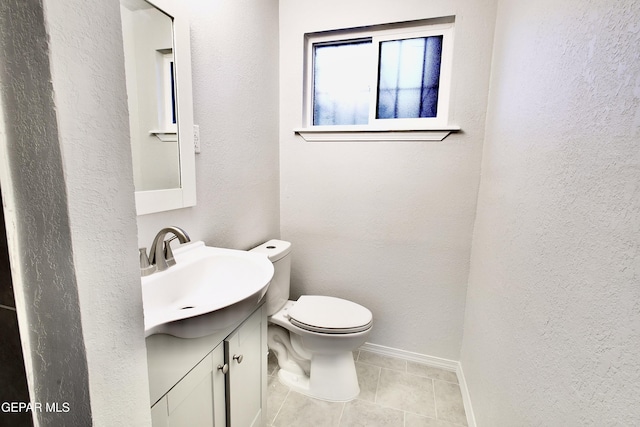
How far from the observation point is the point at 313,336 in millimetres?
1468

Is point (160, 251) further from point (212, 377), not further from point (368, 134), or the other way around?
point (368, 134)

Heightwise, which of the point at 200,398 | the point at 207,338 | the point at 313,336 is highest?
the point at 207,338

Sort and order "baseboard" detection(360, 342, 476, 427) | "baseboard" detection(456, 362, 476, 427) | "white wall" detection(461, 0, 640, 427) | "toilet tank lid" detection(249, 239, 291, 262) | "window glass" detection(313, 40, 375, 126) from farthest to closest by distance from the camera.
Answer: "window glass" detection(313, 40, 375, 126)
"baseboard" detection(360, 342, 476, 427)
"toilet tank lid" detection(249, 239, 291, 262)
"baseboard" detection(456, 362, 476, 427)
"white wall" detection(461, 0, 640, 427)

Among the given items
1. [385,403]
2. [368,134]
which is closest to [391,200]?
[368,134]

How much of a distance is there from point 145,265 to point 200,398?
0.45 metres

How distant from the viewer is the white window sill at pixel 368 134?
163 cm

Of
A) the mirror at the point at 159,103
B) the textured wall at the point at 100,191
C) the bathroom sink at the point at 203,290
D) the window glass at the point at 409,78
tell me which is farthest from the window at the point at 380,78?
the textured wall at the point at 100,191

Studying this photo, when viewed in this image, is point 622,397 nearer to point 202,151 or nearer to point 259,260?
point 259,260

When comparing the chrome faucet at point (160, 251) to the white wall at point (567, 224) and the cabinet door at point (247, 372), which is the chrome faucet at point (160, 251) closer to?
the cabinet door at point (247, 372)

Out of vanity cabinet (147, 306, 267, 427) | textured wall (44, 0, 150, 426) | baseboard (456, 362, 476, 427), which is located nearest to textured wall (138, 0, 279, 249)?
vanity cabinet (147, 306, 267, 427)

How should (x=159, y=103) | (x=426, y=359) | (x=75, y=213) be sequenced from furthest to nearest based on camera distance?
1. (x=426, y=359)
2. (x=159, y=103)
3. (x=75, y=213)

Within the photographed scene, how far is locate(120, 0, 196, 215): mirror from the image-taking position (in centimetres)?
97

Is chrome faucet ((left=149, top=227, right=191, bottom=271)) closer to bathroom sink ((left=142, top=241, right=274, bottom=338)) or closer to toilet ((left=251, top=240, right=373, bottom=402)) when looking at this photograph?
bathroom sink ((left=142, top=241, right=274, bottom=338))

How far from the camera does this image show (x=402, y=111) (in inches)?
69.9
